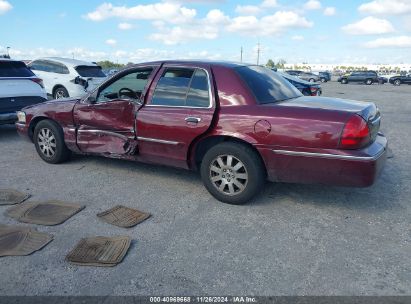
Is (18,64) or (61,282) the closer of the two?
(61,282)

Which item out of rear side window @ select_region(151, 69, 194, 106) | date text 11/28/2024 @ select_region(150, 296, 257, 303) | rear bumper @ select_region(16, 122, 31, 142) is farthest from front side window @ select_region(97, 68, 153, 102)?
date text 11/28/2024 @ select_region(150, 296, 257, 303)

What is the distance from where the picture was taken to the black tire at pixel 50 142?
18.1 ft

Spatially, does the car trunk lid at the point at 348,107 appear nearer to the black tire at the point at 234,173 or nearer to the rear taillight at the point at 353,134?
the rear taillight at the point at 353,134

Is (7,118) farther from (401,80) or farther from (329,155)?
(401,80)

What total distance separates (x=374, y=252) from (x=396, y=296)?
633mm

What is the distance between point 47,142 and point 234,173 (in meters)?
3.27

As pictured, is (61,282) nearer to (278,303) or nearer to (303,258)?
(278,303)

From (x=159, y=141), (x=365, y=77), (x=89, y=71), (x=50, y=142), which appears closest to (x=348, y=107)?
(x=159, y=141)

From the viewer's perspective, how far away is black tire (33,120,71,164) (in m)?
5.52

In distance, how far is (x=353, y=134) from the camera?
3512 mm

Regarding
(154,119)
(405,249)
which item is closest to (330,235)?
(405,249)

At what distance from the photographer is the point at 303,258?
3.12 metres

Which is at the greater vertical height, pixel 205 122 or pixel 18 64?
pixel 18 64

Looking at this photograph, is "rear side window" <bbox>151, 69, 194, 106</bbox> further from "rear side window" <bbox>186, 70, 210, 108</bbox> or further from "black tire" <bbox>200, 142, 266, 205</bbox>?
"black tire" <bbox>200, 142, 266, 205</bbox>
